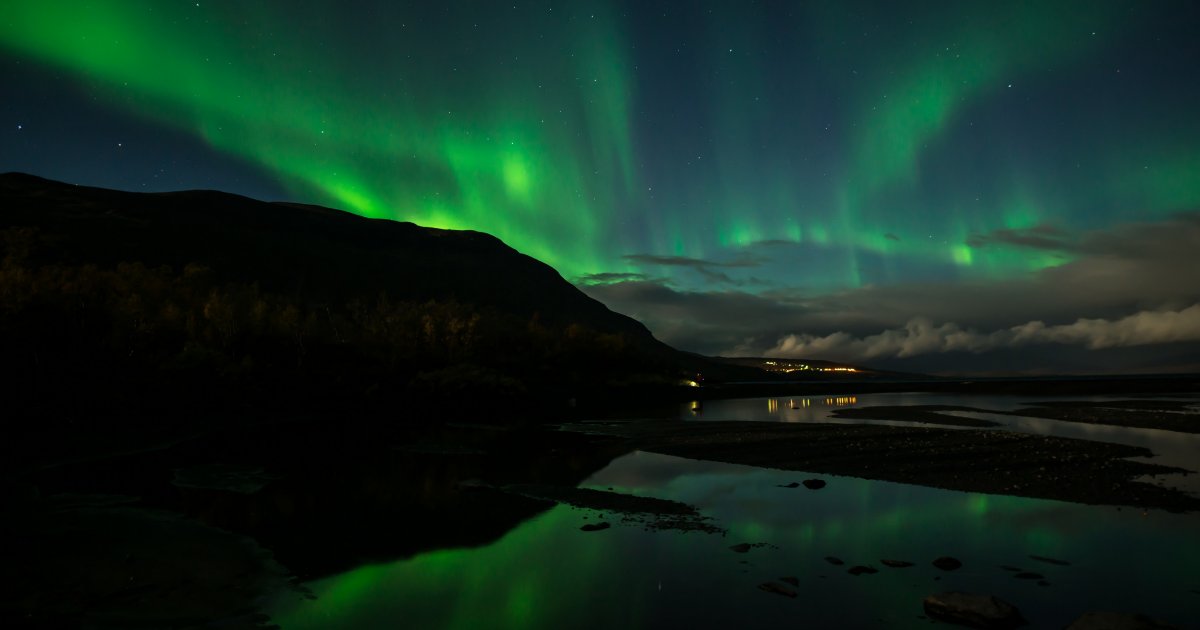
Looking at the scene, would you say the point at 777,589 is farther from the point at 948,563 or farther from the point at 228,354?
the point at 228,354

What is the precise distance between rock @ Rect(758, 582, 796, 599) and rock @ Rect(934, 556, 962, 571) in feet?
15.4

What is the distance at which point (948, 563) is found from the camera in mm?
15125

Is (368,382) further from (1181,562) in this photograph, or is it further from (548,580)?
(1181,562)

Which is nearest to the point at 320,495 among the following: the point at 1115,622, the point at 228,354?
the point at 1115,622

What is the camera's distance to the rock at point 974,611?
11309 mm

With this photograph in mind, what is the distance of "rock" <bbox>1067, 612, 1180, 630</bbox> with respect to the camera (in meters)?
10.3

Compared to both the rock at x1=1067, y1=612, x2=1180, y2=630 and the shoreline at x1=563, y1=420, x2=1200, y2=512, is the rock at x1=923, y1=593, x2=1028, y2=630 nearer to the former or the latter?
the rock at x1=1067, y1=612, x2=1180, y2=630

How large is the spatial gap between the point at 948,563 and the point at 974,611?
13.1ft

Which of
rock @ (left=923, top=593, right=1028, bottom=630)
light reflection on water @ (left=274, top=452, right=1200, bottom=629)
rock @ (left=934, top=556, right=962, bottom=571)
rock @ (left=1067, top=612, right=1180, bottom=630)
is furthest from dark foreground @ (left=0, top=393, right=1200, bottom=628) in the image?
rock @ (left=1067, top=612, right=1180, bottom=630)

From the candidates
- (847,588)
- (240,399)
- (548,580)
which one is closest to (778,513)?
(847,588)

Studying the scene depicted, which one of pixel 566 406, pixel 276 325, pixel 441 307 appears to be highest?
pixel 441 307

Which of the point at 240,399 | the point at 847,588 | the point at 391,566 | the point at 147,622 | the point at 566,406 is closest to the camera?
the point at 147,622

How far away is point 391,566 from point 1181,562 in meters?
20.6

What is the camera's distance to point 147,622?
11758mm
